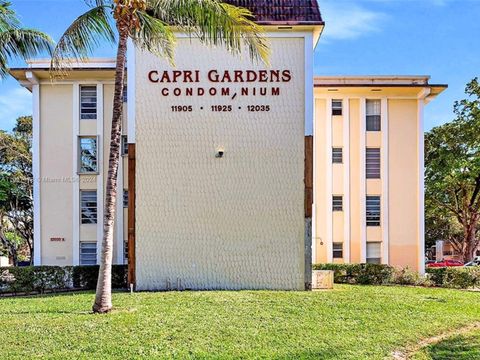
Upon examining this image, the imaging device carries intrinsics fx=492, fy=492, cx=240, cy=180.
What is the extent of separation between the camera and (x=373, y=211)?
2358cm

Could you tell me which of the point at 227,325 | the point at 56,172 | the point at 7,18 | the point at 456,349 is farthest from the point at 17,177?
the point at 456,349

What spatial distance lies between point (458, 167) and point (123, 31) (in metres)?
22.5

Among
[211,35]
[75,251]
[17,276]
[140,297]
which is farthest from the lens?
[75,251]

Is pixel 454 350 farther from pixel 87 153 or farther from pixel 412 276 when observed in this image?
pixel 87 153

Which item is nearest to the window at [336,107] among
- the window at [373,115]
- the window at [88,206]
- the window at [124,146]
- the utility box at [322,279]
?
the window at [373,115]

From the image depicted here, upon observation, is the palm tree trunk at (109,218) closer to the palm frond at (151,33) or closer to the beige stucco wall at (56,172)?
the palm frond at (151,33)

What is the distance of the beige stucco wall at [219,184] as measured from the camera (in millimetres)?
16594

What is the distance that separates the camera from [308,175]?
55.0 feet

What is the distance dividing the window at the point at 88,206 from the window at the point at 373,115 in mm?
13379

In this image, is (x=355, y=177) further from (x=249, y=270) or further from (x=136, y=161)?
(x=136, y=161)

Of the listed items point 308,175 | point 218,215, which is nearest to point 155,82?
point 218,215

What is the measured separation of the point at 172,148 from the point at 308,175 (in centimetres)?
477

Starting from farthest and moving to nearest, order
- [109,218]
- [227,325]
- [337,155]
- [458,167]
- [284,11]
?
[458,167]
[337,155]
[284,11]
[109,218]
[227,325]

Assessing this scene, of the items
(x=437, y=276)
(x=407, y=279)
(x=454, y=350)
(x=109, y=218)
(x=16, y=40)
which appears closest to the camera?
(x=454, y=350)
